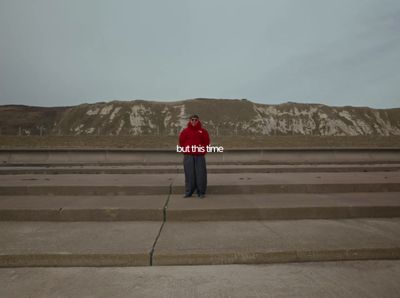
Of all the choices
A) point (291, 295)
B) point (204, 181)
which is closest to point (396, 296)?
point (291, 295)

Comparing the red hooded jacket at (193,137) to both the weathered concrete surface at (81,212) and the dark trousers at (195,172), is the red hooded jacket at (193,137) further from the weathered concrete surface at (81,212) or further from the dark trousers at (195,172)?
the weathered concrete surface at (81,212)

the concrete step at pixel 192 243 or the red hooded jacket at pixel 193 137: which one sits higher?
the red hooded jacket at pixel 193 137

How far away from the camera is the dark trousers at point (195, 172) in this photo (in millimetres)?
6383

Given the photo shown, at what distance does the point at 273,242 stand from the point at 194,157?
2.92 m

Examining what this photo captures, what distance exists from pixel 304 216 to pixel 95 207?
3973 millimetres

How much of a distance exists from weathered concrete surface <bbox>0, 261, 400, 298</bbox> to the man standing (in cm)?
296

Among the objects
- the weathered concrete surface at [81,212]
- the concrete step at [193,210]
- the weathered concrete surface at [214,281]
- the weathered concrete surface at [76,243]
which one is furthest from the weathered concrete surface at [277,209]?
the weathered concrete surface at [214,281]

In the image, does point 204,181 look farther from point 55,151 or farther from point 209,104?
point 209,104

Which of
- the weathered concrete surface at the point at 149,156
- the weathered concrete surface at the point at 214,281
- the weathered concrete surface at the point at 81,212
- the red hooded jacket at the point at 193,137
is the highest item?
the red hooded jacket at the point at 193,137

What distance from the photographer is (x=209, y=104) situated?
379 ft

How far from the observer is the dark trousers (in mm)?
6383

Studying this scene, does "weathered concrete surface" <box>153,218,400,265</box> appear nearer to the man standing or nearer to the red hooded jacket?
the man standing

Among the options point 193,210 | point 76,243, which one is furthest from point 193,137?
point 76,243

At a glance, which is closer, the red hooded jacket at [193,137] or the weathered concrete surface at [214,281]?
the weathered concrete surface at [214,281]
